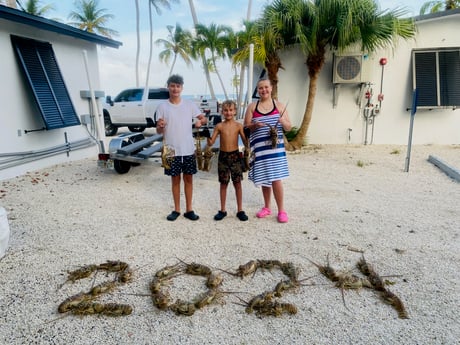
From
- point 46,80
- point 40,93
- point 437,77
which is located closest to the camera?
point 40,93

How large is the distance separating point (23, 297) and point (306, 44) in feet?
25.4

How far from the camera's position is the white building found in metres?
5.98

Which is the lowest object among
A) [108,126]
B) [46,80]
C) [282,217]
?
[282,217]

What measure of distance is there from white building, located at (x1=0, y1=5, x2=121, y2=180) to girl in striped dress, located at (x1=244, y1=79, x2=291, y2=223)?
3743mm

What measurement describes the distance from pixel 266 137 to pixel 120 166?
384 cm

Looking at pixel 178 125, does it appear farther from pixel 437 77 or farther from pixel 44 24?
pixel 437 77

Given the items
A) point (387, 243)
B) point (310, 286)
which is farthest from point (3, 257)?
point (387, 243)

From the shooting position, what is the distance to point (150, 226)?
3938 millimetres

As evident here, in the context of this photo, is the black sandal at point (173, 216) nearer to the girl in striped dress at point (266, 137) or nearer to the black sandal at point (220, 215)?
the black sandal at point (220, 215)

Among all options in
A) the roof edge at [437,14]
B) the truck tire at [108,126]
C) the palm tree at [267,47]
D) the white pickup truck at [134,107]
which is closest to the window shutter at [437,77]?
the roof edge at [437,14]

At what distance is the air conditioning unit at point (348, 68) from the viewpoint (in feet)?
29.0

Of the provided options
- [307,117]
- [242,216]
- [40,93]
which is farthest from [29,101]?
[307,117]

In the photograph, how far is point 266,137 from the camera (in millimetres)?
3688

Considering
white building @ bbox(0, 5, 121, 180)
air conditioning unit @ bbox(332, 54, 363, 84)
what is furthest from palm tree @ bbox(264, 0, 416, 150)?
white building @ bbox(0, 5, 121, 180)
